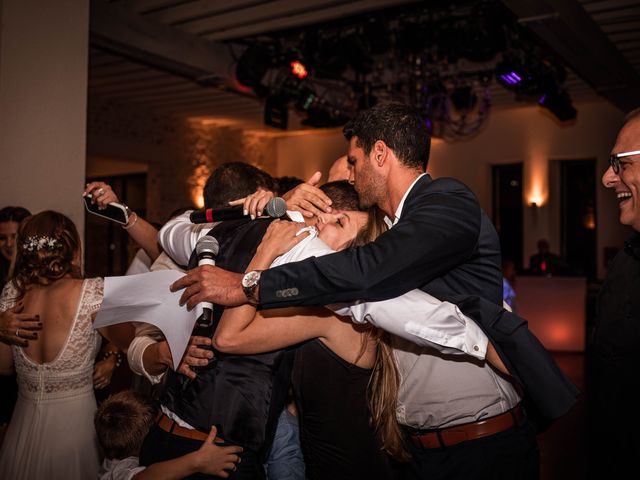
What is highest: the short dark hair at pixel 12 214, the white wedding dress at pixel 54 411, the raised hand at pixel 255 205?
the short dark hair at pixel 12 214

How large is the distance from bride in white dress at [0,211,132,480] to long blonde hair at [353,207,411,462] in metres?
1.15

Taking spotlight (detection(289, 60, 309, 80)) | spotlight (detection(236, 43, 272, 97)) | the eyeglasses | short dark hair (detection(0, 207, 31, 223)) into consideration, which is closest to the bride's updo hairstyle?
short dark hair (detection(0, 207, 31, 223))

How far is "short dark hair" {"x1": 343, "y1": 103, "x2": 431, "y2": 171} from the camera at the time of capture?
195 centimetres

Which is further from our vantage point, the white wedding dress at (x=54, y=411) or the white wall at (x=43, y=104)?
the white wall at (x=43, y=104)

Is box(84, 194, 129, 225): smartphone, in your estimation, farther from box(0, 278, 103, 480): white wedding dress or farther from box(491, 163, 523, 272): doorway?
box(491, 163, 523, 272): doorway

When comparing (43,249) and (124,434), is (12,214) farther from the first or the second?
(124,434)

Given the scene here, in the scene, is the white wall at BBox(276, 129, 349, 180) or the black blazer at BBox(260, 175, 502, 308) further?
the white wall at BBox(276, 129, 349, 180)

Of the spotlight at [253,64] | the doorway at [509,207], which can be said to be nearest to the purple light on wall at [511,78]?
the spotlight at [253,64]

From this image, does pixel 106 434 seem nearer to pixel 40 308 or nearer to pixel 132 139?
pixel 40 308

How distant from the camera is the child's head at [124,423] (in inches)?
80.1

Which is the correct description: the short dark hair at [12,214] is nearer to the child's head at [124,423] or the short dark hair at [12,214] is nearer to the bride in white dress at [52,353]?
the bride in white dress at [52,353]

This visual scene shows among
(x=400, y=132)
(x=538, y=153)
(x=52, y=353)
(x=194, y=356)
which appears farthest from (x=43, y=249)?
(x=538, y=153)

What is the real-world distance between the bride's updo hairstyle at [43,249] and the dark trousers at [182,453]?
103 cm

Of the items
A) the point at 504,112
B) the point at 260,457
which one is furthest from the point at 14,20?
the point at 504,112
